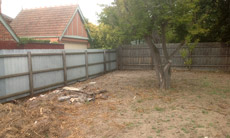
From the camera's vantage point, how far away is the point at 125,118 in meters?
5.17

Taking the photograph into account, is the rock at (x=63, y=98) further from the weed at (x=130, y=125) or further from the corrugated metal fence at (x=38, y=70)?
the weed at (x=130, y=125)

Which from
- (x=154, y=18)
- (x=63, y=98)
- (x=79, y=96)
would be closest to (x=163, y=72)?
(x=154, y=18)

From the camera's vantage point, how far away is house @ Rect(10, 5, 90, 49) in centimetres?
1660

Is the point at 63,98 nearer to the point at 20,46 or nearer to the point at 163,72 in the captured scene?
the point at 163,72

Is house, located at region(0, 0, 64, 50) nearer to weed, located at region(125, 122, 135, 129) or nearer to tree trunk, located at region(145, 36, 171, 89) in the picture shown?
tree trunk, located at region(145, 36, 171, 89)

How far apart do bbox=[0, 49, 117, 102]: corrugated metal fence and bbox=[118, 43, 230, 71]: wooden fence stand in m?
4.98

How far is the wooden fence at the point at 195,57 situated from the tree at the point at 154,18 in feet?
22.4

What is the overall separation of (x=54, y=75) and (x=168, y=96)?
5044 mm

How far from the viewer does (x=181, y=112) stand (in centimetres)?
553

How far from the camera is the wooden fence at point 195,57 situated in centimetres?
1405

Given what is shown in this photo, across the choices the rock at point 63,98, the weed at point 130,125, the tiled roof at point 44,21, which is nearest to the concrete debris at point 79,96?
the rock at point 63,98

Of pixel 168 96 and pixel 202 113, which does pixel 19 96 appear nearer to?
pixel 168 96

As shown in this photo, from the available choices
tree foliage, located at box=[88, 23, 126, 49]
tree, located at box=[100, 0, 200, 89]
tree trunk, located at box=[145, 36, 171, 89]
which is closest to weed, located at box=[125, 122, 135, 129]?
tree, located at box=[100, 0, 200, 89]

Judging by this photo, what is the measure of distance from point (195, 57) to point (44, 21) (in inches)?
518
